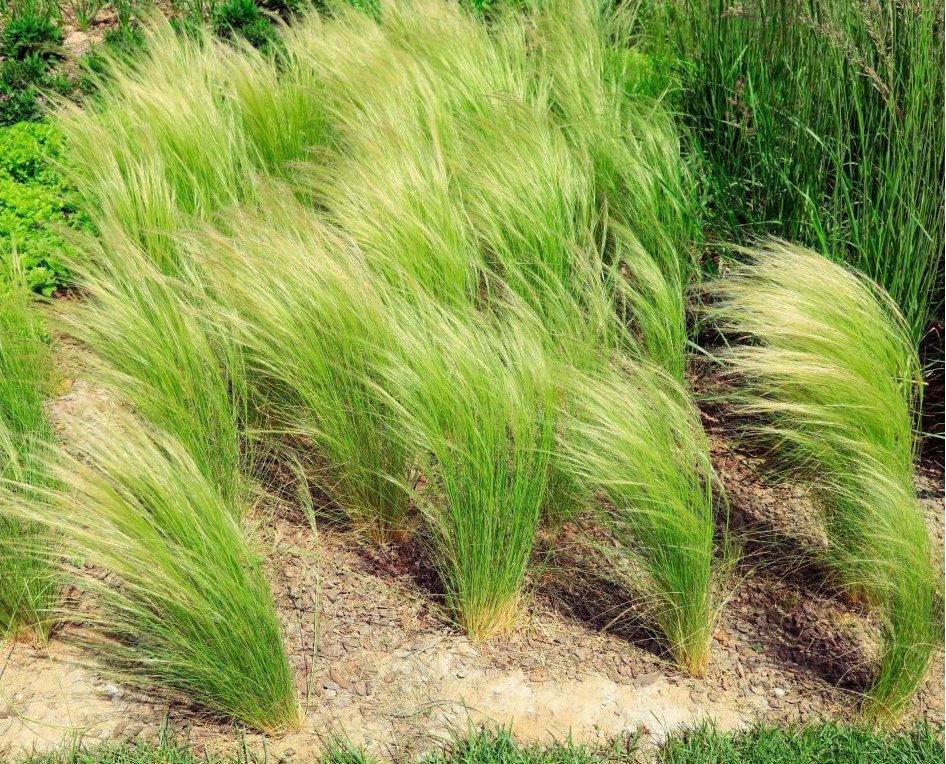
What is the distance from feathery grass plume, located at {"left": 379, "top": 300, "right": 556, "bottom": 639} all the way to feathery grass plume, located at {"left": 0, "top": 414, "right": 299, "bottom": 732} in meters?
0.48

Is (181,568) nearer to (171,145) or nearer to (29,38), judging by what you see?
(171,145)

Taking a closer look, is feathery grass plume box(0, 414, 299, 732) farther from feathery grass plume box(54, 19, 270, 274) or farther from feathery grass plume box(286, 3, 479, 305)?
feathery grass plume box(54, 19, 270, 274)

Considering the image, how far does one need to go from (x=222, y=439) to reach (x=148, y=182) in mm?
1149

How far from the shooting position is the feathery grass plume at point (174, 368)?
256 centimetres

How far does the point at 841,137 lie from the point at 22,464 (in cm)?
251

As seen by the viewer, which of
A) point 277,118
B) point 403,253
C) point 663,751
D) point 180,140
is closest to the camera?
point 663,751

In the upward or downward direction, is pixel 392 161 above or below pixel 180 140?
below

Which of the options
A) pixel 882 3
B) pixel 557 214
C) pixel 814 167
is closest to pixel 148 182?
pixel 557 214

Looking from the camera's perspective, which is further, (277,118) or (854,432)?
(277,118)

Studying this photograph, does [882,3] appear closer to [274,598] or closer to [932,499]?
[932,499]

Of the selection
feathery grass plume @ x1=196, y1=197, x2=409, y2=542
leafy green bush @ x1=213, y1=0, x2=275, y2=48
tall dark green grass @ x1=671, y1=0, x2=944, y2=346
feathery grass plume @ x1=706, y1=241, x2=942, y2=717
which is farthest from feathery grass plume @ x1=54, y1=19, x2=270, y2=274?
feathery grass plume @ x1=706, y1=241, x2=942, y2=717

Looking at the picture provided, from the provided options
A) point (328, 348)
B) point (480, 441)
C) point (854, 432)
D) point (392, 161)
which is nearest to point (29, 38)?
point (392, 161)

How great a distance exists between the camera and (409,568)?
103 inches

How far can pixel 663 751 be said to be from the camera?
2.20 meters
